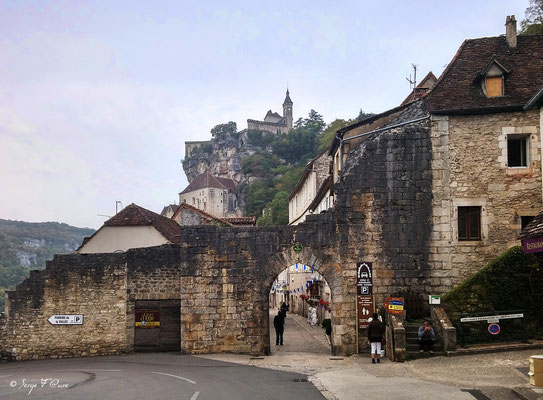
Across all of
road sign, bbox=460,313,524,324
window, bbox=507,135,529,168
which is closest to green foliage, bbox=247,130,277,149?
window, bbox=507,135,529,168

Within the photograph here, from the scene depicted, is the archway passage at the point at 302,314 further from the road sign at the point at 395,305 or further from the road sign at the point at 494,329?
the road sign at the point at 494,329

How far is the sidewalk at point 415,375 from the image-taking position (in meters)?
11.7

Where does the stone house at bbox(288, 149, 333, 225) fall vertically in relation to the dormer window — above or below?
below

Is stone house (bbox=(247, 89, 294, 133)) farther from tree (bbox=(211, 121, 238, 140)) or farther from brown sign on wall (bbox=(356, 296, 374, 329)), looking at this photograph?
brown sign on wall (bbox=(356, 296, 374, 329))

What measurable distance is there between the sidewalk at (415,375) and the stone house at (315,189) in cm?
1397

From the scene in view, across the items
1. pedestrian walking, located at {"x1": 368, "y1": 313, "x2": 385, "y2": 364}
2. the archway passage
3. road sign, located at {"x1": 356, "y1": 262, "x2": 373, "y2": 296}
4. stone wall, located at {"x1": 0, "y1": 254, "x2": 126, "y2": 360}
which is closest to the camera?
pedestrian walking, located at {"x1": 368, "y1": 313, "x2": 385, "y2": 364}

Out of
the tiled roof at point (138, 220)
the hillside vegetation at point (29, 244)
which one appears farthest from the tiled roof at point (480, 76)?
the hillside vegetation at point (29, 244)

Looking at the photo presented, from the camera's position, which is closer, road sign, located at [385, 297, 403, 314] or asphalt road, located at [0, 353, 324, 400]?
asphalt road, located at [0, 353, 324, 400]

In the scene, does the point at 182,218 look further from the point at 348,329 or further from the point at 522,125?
the point at 522,125

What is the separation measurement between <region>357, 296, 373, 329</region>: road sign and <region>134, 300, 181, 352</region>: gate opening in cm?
699

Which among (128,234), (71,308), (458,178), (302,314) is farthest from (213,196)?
(458,178)

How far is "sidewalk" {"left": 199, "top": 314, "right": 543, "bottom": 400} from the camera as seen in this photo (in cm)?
1174

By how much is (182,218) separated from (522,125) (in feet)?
75.7

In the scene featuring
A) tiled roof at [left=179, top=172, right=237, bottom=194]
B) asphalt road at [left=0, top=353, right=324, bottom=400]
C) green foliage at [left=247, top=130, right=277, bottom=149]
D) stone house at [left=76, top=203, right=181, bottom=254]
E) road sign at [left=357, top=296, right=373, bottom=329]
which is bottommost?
asphalt road at [left=0, top=353, right=324, bottom=400]
